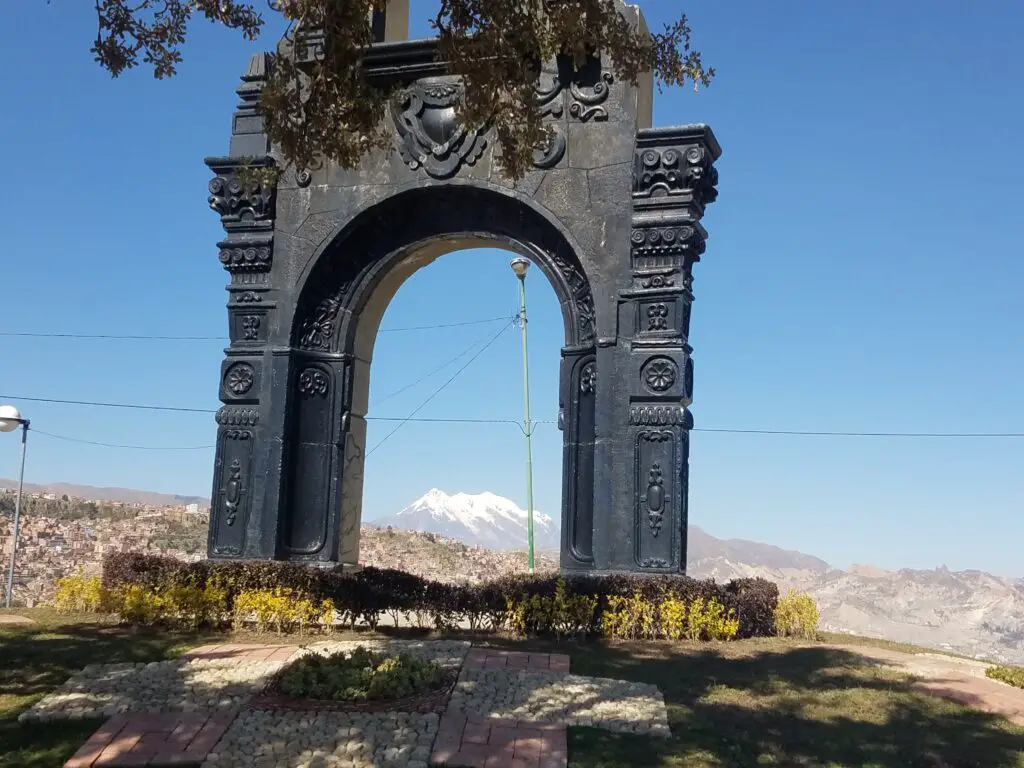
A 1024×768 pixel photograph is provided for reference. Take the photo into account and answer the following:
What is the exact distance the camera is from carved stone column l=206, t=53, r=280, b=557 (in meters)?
11.8

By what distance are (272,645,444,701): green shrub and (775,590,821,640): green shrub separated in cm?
544

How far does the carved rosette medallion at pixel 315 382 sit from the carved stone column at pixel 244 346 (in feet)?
1.69

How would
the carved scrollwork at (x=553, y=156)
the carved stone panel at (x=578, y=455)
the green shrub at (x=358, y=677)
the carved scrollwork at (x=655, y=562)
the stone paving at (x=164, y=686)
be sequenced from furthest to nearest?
the carved scrollwork at (x=553, y=156) < the carved stone panel at (x=578, y=455) < the carved scrollwork at (x=655, y=562) < the green shrub at (x=358, y=677) < the stone paving at (x=164, y=686)

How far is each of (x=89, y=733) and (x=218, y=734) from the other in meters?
0.89

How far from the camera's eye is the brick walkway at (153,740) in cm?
554

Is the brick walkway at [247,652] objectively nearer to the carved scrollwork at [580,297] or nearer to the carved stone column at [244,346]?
the carved stone column at [244,346]

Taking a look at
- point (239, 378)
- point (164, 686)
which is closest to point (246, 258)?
point (239, 378)

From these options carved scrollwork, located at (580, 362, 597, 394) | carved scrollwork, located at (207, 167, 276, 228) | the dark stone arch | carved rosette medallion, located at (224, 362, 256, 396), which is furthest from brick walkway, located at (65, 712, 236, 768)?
carved scrollwork, located at (207, 167, 276, 228)

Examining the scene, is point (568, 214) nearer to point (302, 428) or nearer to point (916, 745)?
point (302, 428)

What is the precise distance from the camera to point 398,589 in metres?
10.9

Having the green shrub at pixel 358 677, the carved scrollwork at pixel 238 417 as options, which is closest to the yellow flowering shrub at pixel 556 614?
the green shrub at pixel 358 677

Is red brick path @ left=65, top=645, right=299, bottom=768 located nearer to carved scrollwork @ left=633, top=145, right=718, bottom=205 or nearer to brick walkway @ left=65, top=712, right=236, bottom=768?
brick walkway @ left=65, top=712, right=236, bottom=768

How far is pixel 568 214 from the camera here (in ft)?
37.7

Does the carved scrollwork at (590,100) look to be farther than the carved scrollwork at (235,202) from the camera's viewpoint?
No
